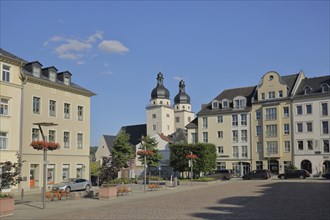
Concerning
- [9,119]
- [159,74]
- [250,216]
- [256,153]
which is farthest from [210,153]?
[159,74]

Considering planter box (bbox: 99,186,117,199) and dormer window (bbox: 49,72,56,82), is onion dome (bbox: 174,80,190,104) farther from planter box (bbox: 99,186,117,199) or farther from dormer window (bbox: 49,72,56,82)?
planter box (bbox: 99,186,117,199)

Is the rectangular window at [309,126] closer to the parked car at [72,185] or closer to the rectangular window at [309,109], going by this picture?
the rectangular window at [309,109]

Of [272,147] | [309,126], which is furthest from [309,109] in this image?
[272,147]

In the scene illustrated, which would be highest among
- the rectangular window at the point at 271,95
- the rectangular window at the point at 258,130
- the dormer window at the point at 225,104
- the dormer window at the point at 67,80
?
the rectangular window at the point at 271,95

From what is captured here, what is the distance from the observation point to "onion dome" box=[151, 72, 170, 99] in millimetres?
121156

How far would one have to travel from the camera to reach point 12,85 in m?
38.1

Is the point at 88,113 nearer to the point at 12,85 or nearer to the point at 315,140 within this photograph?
the point at 12,85

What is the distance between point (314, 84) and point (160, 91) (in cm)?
5965

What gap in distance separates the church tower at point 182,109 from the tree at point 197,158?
208ft

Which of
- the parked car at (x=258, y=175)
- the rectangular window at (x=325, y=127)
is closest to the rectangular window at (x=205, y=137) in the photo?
the parked car at (x=258, y=175)

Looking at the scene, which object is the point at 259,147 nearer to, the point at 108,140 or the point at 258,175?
the point at 258,175

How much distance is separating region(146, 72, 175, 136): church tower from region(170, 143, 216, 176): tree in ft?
181

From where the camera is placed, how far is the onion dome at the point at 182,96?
127537 millimetres

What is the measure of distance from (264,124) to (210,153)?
15751 millimetres
